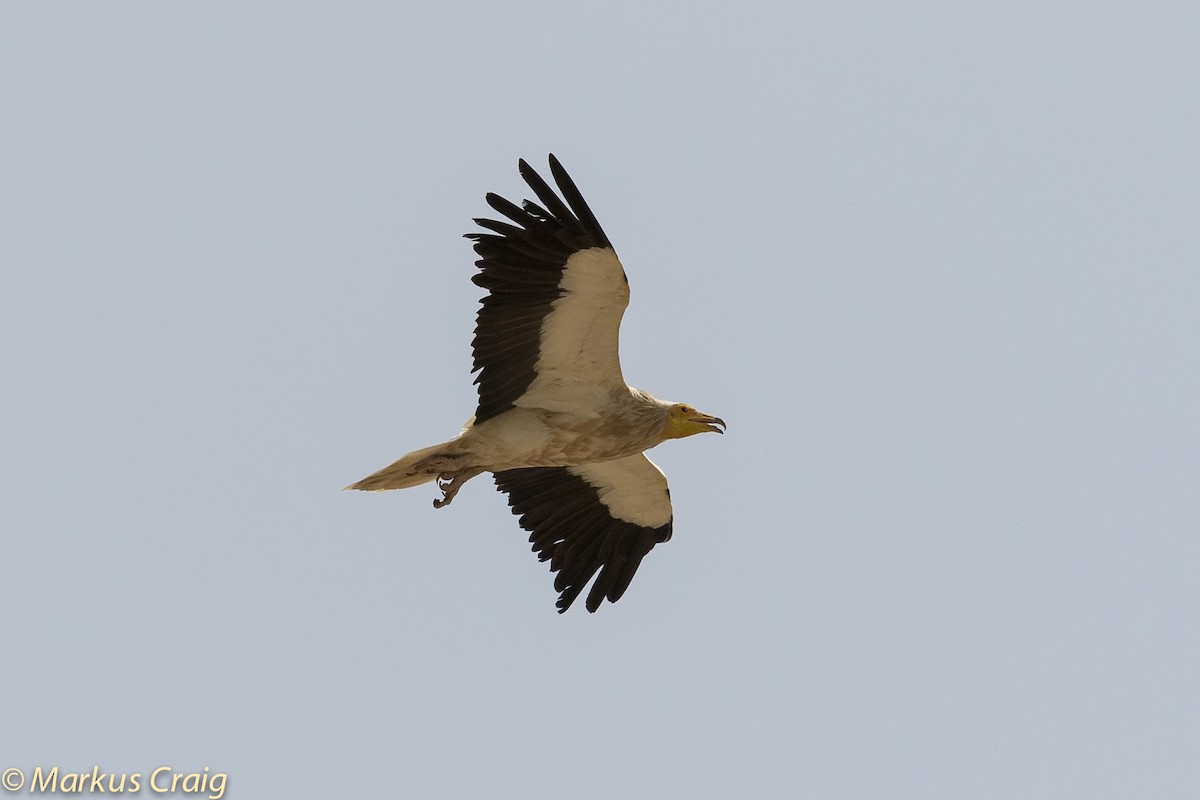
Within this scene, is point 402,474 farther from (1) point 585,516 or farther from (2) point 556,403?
(1) point 585,516

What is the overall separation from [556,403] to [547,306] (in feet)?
2.99

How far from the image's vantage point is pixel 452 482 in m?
12.4

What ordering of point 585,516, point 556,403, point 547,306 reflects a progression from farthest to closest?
point 585,516
point 556,403
point 547,306

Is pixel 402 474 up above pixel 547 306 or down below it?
below

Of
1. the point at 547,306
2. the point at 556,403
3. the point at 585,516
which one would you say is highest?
the point at 547,306

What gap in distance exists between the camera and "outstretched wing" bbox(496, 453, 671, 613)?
13875 mm

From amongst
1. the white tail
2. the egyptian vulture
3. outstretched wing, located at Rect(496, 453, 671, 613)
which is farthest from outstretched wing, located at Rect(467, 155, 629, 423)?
outstretched wing, located at Rect(496, 453, 671, 613)

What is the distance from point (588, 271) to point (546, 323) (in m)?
0.59

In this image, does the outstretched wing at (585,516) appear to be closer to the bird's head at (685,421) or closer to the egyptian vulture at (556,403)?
the egyptian vulture at (556,403)

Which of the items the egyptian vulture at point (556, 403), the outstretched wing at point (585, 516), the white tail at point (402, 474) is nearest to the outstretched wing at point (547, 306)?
the egyptian vulture at point (556, 403)

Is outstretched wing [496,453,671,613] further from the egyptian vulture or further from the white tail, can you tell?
the white tail

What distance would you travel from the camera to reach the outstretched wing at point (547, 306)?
37.5 ft

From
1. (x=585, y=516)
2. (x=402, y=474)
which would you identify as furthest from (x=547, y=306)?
(x=585, y=516)

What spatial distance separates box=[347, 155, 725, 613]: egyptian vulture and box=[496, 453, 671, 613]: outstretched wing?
11 millimetres
